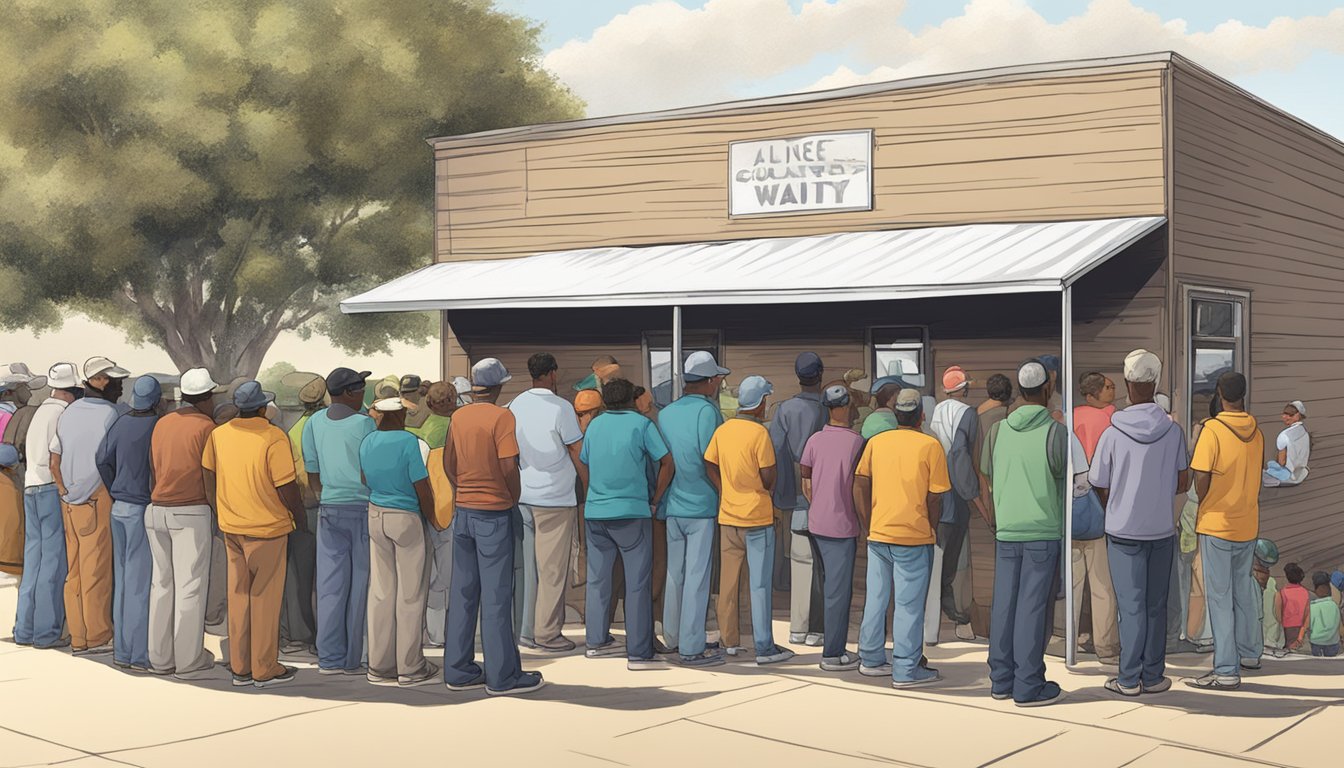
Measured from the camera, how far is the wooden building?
11242mm

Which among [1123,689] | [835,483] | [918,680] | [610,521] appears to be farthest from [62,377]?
[1123,689]

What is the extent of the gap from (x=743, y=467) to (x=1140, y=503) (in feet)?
7.82

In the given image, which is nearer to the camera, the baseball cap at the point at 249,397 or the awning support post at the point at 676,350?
the baseball cap at the point at 249,397

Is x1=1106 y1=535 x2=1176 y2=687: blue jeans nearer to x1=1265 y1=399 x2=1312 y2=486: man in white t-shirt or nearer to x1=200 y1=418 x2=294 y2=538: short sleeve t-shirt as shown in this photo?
x1=200 y1=418 x2=294 y2=538: short sleeve t-shirt

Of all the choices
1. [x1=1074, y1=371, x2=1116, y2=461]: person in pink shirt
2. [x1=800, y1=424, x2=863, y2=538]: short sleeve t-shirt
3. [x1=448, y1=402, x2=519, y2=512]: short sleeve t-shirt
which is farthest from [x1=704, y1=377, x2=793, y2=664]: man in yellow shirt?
[x1=1074, y1=371, x2=1116, y2=461]: person in pink shirt

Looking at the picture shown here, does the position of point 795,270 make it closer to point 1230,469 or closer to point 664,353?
point 664,353

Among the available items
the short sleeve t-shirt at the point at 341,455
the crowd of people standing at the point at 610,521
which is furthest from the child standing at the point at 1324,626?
the short sleeve t-shirt at the point at 341,455

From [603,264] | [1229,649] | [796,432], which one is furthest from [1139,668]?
[603,264]

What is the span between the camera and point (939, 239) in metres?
11.8

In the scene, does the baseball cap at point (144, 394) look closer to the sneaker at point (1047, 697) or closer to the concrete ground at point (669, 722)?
the concrete ground at point (669, 722)

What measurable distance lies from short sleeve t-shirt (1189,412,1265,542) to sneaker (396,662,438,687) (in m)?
4.64

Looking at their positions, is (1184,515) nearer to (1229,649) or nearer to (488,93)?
(1229,649)

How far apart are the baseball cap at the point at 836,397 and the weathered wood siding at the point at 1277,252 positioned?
365 cm

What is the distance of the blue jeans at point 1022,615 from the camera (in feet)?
26.5
